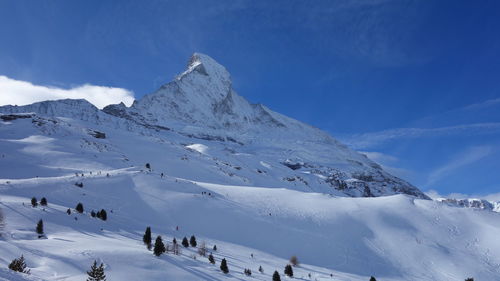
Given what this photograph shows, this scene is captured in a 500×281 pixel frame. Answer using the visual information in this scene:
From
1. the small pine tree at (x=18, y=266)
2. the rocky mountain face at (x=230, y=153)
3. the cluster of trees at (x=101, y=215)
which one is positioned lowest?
the small pine tree at (x=18, y=266)

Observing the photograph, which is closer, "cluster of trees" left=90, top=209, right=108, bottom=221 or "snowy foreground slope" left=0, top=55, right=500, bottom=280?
"snowy foreground slope" left=0, top=55, right=500, bottom=280

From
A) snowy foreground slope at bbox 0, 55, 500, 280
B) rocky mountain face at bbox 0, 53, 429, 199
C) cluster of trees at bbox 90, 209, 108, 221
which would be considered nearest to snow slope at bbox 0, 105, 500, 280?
snowy foreground slope at bbox 0, 55, 500, 280

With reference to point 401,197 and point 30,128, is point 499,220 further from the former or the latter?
point 30,128

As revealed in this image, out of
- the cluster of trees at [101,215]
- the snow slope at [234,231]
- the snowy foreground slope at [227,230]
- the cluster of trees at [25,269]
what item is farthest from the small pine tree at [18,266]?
the cluster of trees at [101,215]

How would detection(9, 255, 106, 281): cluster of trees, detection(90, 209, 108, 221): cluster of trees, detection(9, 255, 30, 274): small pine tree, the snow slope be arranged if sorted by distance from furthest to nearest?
detection(90, 209, 108, 221): cluster of trees, the snow slope, detection(9, 255, 30, 274): small pine tree, detection(9, 255, 106, 281): cluster of trees

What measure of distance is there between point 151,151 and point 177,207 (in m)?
43.0

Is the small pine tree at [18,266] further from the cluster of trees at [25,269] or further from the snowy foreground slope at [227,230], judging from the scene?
the snowy foreground slope at [227,230]

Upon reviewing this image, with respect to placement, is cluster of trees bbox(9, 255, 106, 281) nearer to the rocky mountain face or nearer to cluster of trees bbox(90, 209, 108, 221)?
cluster of trees bbox(90, 209, 108, 221)

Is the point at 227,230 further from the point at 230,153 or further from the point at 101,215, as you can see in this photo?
the point at 230,153

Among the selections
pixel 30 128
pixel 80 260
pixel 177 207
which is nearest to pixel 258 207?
pixel 177 207

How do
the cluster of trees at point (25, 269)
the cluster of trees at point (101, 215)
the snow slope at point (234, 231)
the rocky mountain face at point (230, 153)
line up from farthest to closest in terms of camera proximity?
the rocky mountain face at point (230, 153) → the cluster of trees at point (101, 215) → the snow slope at point (234, 231) → the cluster of trees at point (25, 269)

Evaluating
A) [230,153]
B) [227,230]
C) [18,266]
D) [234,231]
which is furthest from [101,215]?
[230,153]

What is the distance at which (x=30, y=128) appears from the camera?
68.2 metres

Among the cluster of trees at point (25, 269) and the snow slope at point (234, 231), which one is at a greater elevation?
the snow slope at point (234, 231)
